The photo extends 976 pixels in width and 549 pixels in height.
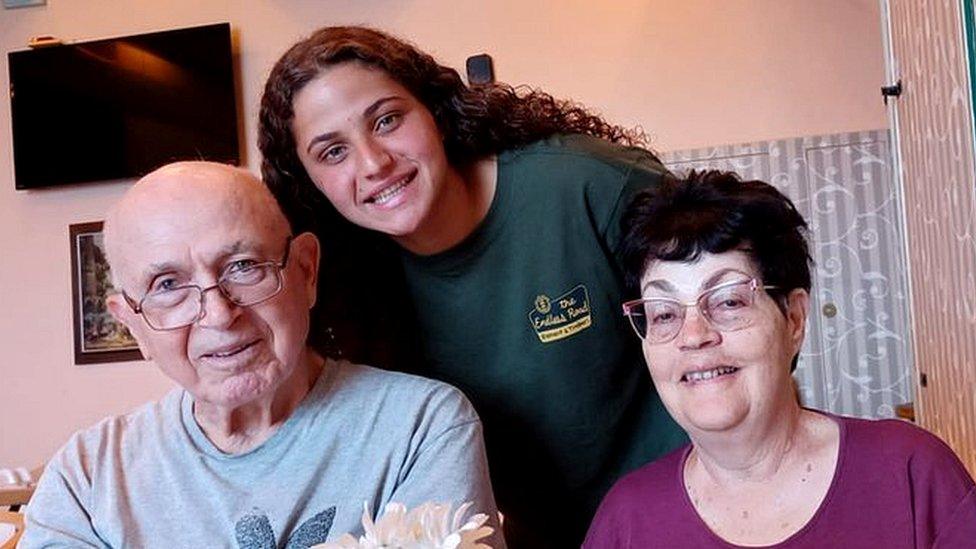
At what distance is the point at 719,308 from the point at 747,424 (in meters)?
0.15

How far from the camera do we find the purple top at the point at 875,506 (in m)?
1.08

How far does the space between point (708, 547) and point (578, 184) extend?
64 cm

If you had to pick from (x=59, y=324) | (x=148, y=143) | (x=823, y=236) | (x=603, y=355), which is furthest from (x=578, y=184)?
(x=59, y=324)

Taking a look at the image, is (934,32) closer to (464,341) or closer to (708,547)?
(464,341)

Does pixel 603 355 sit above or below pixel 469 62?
below

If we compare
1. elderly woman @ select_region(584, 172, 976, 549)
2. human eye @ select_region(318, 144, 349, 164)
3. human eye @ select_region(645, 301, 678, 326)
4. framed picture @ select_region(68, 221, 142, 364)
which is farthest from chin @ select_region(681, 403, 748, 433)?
framed picture @ select_region(68, 221, 142, 364)

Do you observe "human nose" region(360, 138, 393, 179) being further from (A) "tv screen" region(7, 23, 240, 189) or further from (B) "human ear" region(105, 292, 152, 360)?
(A) "tv screen" region(7, 23, 240, 189)

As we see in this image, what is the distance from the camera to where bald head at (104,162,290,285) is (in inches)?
48.9

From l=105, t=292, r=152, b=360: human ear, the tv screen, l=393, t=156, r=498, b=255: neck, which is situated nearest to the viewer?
l=105, t=292, r=152, b=360: human ear

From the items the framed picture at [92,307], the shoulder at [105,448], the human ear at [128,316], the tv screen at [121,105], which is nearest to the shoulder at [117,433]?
the shoulder at [105,448]

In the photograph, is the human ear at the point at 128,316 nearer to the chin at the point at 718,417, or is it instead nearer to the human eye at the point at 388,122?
the human eye at the point at 388,122

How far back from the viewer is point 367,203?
1.53m

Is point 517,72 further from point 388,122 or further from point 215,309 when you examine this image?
point 215,309

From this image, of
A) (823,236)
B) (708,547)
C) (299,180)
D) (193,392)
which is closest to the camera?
(708,547)
